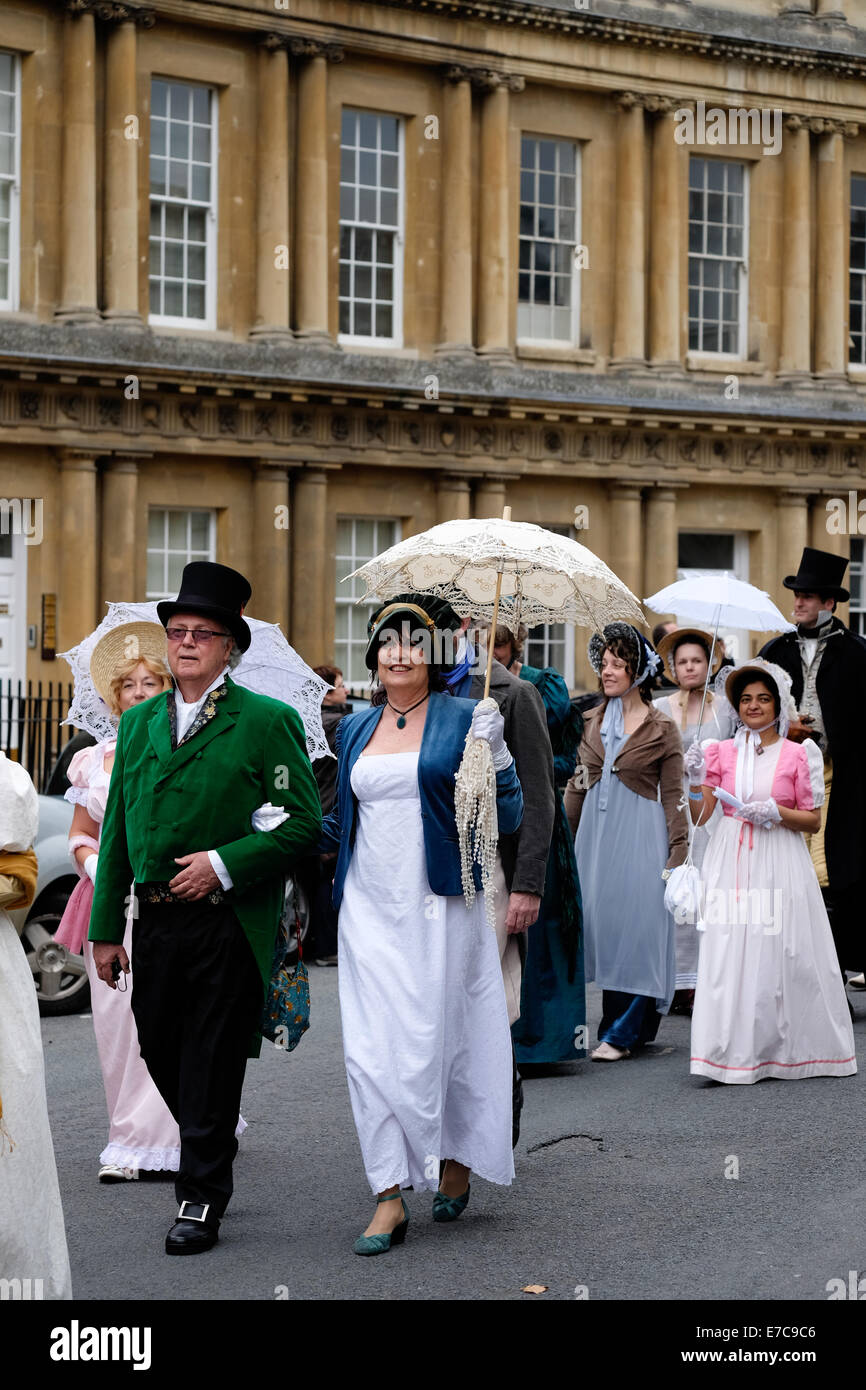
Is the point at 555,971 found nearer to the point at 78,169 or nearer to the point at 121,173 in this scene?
the point at 78,169

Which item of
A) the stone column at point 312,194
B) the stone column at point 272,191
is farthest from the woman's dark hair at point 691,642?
the stone column at point 312,194

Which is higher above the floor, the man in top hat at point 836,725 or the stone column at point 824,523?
the stone column at point 824,523

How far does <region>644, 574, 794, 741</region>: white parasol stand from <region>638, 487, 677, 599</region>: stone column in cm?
1586

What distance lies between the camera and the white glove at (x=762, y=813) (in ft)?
29.7

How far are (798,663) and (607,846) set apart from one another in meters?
1.89

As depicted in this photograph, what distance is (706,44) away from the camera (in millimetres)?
27797

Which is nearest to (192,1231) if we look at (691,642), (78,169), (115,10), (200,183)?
(691,642)

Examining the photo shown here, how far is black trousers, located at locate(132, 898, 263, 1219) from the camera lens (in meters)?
6.20

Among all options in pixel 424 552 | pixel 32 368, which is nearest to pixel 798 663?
pixel 424 552

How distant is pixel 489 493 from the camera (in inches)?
1057

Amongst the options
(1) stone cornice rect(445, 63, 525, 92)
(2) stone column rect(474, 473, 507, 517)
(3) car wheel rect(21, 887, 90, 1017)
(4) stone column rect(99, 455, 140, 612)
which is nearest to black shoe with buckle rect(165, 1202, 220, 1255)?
(3) car wheel rect(21, 887, 90, 1017)

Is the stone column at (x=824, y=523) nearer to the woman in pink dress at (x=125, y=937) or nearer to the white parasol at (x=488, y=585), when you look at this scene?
the white parasol at (x=488, y=585)

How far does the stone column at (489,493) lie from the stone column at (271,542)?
300 centimetres

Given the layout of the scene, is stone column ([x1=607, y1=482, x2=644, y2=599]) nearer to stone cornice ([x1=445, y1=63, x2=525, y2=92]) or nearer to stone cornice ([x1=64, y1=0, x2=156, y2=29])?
stone cornice ([x1=445, y1=63, x2=525, y2=92])
